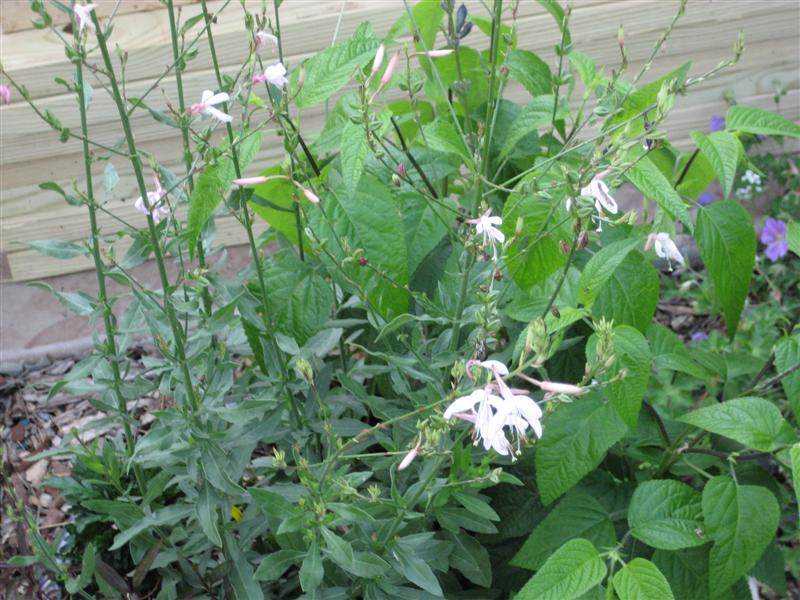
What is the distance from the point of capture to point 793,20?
2889 mm

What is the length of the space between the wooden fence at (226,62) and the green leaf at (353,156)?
51.2 inches

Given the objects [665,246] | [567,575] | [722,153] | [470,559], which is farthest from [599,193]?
[470,559]

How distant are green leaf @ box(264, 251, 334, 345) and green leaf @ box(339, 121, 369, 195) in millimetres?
264

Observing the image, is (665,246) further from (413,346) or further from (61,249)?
(61,249)

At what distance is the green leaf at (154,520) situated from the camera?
1.51m

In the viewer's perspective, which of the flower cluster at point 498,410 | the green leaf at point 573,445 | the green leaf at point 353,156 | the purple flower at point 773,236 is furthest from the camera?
the purple flower at point 773,236

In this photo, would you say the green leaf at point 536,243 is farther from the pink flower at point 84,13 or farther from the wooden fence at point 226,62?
the wooden fence at point 226,62

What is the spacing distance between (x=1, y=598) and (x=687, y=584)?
120cm

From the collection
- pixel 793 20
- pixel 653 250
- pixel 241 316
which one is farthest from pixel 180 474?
pixel 793 20

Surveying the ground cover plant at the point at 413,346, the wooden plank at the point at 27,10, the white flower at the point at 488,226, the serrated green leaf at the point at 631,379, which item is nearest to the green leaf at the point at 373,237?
the ground cover plant at the point at 413,346

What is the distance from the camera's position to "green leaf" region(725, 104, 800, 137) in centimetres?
161

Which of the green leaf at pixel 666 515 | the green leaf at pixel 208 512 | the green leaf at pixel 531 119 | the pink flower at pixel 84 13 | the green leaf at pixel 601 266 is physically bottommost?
the green leaf at pixel 666 515

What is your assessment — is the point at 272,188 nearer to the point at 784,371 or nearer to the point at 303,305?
the point at 303,305

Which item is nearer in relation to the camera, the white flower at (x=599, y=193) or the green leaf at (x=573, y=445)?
the white flower at (x=599, y=193)
